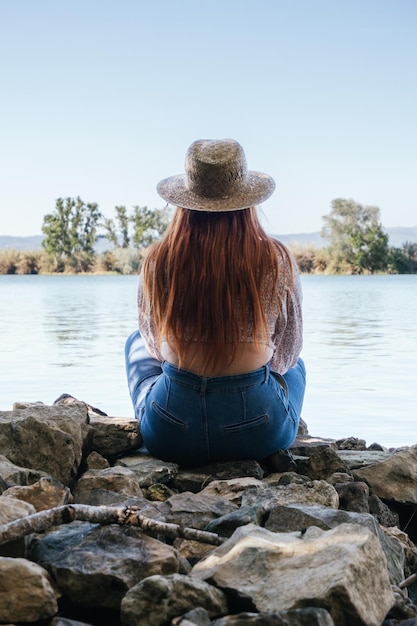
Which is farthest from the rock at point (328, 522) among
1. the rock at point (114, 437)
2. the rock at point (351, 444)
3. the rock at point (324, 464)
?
the rock at point (351, 444)

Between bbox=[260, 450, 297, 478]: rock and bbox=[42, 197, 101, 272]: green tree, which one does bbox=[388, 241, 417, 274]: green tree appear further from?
bbox=[260, 450, 297, 478]: rock

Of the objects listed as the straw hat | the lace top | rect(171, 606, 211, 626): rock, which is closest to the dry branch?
rect(171, 606, 211, 626): rock

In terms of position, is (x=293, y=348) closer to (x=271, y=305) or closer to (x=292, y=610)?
(x=271, y=305)

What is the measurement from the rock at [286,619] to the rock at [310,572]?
0.05 metres

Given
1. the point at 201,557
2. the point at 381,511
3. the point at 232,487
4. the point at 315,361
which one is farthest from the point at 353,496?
the point at 315,361

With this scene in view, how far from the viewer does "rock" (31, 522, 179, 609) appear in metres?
1.71

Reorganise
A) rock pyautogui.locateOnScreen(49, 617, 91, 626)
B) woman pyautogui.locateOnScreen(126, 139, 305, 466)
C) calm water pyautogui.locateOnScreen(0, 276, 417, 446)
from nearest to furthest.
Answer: rock pyautogui.locateOnScreen(49, 617, 91, 626)
woman pyautogui.locateOnScreen(126, 139, 305, 466)
calm water pyautogui.locateOnScreen(0, 276, 417, 446)

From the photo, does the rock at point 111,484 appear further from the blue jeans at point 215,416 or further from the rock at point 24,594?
the rock at point 24,594

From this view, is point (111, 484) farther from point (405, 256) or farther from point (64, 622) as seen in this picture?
point (405, 256)

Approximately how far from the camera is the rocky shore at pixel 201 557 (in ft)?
5.26

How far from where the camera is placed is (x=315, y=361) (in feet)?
26.8

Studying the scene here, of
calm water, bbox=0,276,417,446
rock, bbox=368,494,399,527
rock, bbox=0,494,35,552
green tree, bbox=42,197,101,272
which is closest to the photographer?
rock, bbox=0,494,35,552

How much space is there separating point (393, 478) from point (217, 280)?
0.94 meters

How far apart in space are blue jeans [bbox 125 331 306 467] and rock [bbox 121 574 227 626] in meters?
1.29
